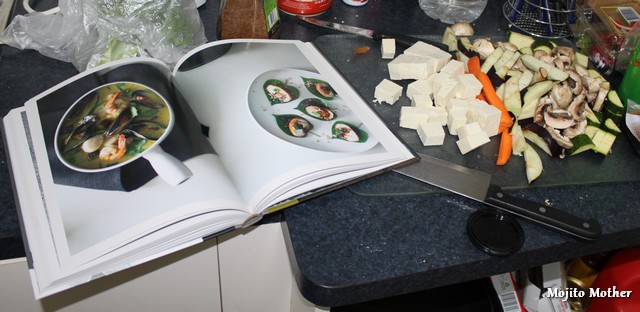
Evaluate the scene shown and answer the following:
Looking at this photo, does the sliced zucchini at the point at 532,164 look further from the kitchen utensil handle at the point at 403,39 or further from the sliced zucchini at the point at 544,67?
the kitchen utensil handle at the point at 403,39

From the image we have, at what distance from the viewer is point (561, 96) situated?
0.79 meters

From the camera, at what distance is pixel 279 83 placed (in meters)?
0.79

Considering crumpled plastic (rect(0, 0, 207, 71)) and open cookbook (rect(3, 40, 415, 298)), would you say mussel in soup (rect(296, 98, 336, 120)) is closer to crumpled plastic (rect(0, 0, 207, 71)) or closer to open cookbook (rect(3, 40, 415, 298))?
open cookbook (rect(3, 40, 415, 298))

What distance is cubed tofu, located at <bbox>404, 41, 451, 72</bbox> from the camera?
0.85 m

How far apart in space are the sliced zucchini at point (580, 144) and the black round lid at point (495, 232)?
6.2 inches

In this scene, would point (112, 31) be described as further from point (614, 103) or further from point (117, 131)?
point (614, 103)

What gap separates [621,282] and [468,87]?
0.53 metres

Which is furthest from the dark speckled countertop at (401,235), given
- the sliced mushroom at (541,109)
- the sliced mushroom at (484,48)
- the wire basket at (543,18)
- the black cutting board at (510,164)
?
the wire basket at (543,18)

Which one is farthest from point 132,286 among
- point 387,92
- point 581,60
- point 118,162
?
point 581,60

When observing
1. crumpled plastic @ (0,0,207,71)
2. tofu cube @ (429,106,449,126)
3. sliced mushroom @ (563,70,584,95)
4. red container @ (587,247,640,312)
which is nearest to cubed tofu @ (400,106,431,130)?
tofu cube @ (429,106,449,126)

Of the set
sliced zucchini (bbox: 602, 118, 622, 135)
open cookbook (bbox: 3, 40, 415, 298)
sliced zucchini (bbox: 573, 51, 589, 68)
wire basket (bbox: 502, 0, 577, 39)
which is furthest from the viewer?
wire basket (bbox: 502, 0, 577, 39)

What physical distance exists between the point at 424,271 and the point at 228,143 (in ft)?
0.92

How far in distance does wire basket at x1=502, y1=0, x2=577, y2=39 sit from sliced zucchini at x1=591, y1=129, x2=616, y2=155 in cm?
28

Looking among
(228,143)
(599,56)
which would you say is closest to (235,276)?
(228,143)
